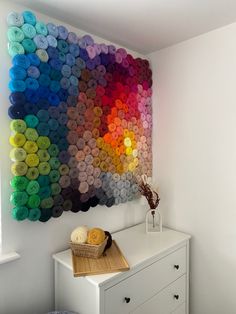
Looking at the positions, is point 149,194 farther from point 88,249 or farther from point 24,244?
point 24,244

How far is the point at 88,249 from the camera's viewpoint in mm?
1401

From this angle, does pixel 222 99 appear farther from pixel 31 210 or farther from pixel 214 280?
pixel 31 210

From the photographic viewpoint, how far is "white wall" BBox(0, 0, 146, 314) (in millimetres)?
1331

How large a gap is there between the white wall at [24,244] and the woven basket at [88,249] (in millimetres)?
188

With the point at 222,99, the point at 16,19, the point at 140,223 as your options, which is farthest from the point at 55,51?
the point at 140,223

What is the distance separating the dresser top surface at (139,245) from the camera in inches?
54.9

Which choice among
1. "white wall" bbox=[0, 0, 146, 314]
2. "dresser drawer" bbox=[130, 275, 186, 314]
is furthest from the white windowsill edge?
"dresser drawer" bbox=[130, 275, 186, 314]

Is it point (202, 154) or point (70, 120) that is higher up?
point (70, 120)

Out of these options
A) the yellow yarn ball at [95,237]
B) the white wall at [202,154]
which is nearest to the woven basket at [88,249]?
the yellow yarn ball at [95,237]

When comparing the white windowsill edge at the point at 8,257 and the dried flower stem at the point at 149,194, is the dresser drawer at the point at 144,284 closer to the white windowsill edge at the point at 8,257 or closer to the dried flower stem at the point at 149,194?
the dried flower stem at the point at 149,194

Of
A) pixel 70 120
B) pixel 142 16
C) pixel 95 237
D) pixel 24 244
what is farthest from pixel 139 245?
pixel 142 16

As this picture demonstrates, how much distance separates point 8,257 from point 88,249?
0.43m

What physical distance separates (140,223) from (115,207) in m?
0.36

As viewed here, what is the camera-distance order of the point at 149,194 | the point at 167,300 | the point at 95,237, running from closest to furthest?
the point at 95,237 < the point at 167,300 < the point at 149,194
